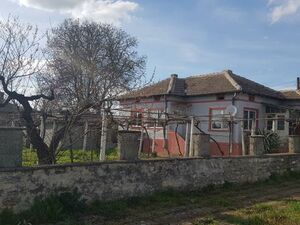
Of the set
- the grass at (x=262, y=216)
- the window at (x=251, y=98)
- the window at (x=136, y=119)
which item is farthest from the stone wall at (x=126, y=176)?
the window at (x=251, y=98)

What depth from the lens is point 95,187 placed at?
9656 millimetres

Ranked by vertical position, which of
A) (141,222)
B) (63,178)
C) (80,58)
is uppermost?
(80,58)

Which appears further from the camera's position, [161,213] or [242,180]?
[242,180]

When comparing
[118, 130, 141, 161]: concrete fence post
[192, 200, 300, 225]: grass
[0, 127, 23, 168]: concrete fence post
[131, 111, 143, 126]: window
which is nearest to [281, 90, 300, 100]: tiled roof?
[131, 111, 143, 126]: window

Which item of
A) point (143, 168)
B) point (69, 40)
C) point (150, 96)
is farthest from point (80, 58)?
point (143, 168)

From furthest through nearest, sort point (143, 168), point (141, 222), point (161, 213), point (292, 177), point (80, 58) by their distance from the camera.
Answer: point (80, 58) → point (292, 177) → point (143, 168) → point (161, 213) → point (141, 222)

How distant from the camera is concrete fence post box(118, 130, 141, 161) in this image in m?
10.4

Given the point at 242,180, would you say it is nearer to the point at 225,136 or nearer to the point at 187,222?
the point at 187,222

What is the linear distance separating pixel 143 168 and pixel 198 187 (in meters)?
2.35

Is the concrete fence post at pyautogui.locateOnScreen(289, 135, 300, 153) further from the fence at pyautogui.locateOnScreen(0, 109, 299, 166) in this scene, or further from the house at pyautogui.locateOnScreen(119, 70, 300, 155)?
the house at pyautogui.locateOnScreen(119, 70, 300, 155)

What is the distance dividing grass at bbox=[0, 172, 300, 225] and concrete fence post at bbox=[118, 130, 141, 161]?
1.07 m

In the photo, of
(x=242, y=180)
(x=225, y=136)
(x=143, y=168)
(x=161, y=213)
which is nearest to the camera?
(x=161, y=213)

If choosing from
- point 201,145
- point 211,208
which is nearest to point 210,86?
point 201,145

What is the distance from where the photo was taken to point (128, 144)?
10477mm
